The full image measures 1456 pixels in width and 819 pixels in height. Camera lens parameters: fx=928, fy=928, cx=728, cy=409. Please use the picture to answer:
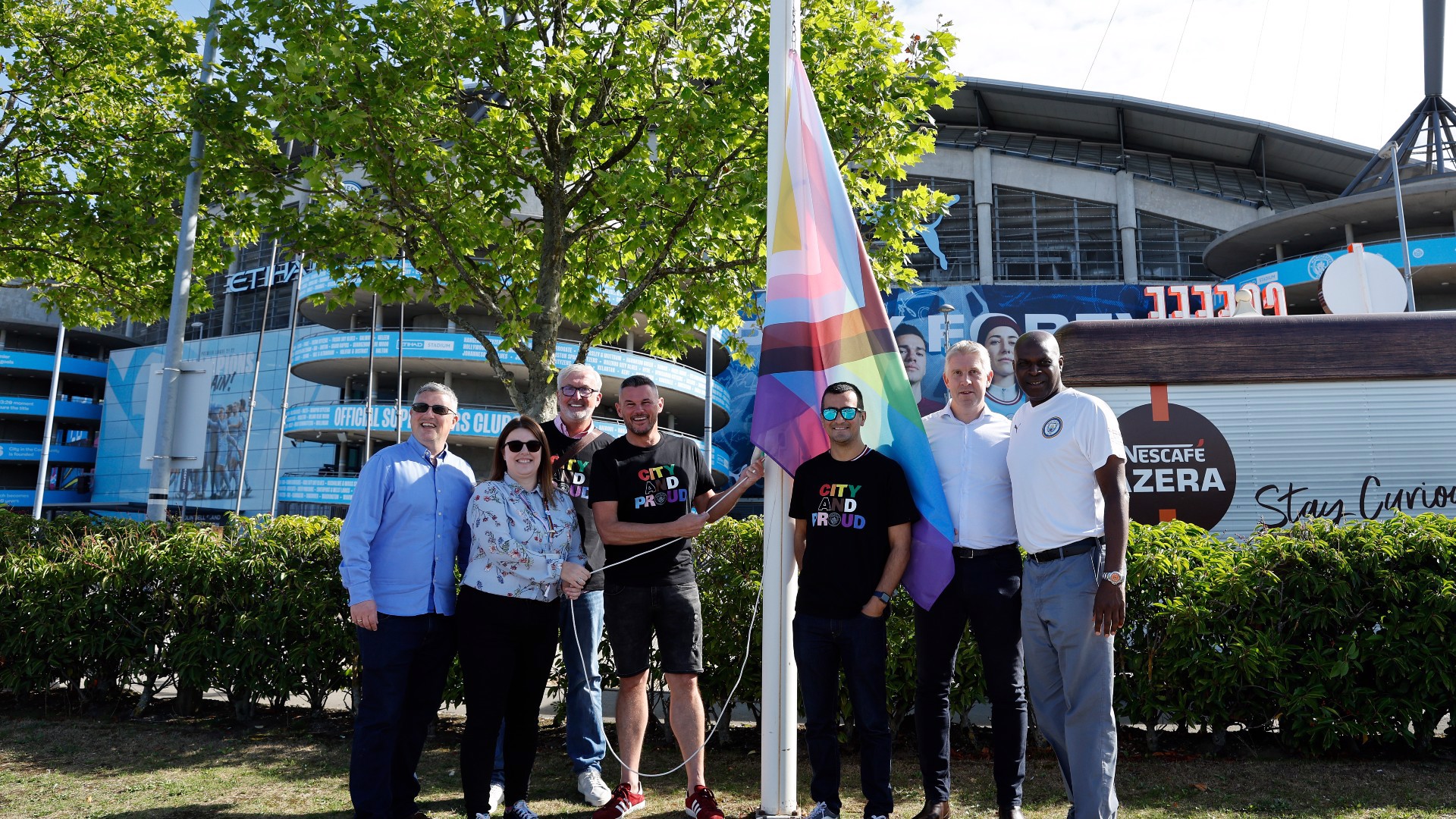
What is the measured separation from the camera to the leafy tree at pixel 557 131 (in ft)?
26.4

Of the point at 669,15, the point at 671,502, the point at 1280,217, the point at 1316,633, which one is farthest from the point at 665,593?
the point at 1280,217


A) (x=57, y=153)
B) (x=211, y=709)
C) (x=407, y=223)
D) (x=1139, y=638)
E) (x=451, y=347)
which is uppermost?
(x=451, y=347)

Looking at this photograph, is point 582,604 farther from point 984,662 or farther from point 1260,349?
point 1260,349

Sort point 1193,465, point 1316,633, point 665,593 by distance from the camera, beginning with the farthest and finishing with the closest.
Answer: point 1193,465, point 1316,633, point 665,593

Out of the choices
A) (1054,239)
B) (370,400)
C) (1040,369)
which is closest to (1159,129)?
(1054,239)

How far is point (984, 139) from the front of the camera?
5194 cm

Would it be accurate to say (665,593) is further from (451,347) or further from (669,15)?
(451,347)

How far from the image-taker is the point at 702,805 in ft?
15.1

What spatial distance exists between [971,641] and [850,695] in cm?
156

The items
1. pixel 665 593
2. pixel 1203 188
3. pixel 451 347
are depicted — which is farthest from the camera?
pixel 1203 188

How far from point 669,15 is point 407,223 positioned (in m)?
3.29

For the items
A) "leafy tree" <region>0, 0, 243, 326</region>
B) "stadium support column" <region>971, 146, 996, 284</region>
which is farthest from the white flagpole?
"stadium support column" <region>971, 146, 996, 284</region>

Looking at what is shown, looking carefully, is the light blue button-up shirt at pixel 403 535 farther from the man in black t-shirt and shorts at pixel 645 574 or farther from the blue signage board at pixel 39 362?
the blue signage board at pixel 39 362

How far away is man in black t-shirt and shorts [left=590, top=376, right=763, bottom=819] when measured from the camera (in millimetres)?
4777
